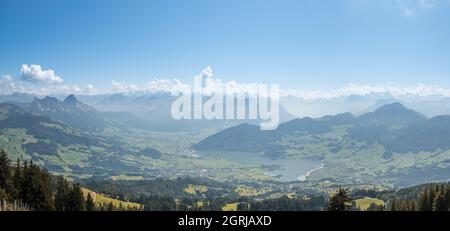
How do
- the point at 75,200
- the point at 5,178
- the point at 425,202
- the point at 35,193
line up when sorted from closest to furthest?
1. the point at 5,178
2. the point at 35,193
3. the point at 75,200
4. the point at 425,202

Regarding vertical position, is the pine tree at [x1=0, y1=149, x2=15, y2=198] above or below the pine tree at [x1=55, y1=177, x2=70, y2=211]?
above

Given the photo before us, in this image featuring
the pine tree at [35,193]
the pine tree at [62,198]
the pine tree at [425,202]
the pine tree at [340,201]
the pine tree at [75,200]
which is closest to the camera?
the pine tree at [340,201]

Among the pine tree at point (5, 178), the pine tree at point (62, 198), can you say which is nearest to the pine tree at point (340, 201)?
the pine tree at point (62, 198)

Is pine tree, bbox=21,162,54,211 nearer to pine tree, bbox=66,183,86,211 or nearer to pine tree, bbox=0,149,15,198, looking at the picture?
pine tree, bbox=0,149,15,198

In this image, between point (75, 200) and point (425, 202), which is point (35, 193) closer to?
point (75, 200)

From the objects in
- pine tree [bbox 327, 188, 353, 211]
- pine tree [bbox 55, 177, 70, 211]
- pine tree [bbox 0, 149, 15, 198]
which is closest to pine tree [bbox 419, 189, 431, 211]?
pine tree [bbox 327, 188, 353, 211]

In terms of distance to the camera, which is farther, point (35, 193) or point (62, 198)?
point (62, 198)

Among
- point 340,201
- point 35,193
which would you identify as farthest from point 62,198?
point 340,201

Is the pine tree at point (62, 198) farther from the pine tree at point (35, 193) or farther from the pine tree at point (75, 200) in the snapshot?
the pine tree at point (35, 193)
